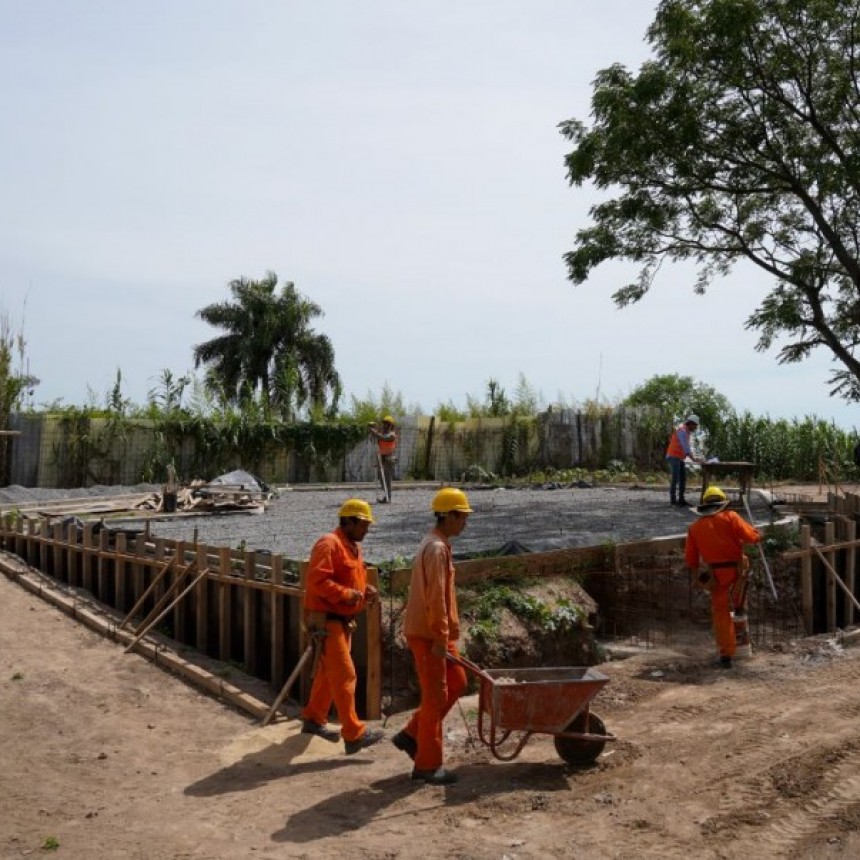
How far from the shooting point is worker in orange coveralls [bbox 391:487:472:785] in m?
6.06

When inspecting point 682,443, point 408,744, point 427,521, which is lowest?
point 408,744

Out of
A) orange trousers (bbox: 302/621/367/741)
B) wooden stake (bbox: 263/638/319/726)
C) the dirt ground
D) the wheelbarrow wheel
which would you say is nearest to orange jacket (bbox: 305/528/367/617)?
orange trousers (bbox: 302/621/367/741)

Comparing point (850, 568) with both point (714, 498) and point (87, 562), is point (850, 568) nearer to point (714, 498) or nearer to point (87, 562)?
point (714, 498)

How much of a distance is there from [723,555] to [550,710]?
3.73 meters

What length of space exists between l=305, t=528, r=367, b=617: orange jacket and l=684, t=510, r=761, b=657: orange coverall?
380 centimetres

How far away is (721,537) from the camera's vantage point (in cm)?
918

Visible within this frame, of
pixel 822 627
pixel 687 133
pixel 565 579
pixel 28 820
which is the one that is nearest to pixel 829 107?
pixel 687 133

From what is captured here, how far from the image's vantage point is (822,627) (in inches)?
449

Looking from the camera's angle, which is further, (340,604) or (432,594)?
(340,604)

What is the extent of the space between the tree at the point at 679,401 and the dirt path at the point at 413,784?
69.2 ft

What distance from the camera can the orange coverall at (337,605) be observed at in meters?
6.66

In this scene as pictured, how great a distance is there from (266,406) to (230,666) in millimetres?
19118

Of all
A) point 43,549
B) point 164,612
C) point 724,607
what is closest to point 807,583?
point 724,607

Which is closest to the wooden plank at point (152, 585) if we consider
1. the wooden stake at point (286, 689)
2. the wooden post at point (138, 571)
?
the wooden post at point (138, 571)
